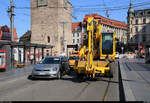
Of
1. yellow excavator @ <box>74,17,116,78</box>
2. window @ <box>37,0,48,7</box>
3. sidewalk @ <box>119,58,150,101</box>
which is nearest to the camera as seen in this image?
sidewalk @ <box>119,58,150,101</box>

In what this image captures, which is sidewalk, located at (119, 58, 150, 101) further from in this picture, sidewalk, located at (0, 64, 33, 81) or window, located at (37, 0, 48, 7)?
window, located at (37, 0, 48, 7)

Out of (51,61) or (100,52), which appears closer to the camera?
(100,52)

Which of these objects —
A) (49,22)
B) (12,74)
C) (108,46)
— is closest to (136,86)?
(108,46)

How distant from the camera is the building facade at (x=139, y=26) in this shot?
2795 inches

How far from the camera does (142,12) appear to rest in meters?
73.3

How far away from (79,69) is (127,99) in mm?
5051

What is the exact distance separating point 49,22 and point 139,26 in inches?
1499

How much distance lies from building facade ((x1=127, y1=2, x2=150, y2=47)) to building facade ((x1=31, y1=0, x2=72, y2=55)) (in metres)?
31.5

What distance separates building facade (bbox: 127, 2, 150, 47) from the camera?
71.0 metres

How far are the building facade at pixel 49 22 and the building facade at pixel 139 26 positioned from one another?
31.5 meters

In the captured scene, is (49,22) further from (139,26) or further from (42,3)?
(139,26)

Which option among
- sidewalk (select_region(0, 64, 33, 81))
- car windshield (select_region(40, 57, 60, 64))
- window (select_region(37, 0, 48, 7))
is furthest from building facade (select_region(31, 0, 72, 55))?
car windshield (select_region(40, 57, 60, 64))

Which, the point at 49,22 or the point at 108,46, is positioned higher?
the point at 49,22

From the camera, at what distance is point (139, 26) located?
7350cm
